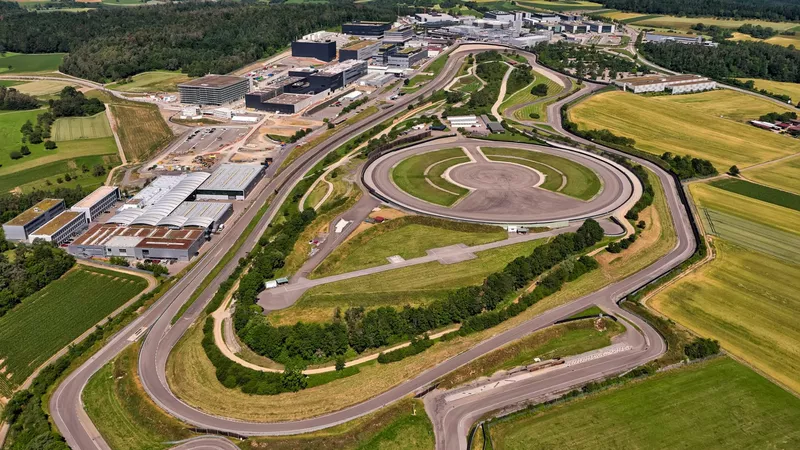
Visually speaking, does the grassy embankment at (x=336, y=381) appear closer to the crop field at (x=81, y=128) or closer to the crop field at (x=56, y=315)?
the crop field at (x=56, y=315)

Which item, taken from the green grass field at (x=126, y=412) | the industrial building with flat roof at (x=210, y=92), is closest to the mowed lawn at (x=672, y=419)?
the green grass field at (x=126, y=412)

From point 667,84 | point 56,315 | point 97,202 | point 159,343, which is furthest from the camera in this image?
point 667,84

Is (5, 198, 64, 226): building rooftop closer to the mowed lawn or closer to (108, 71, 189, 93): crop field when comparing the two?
the mowed lawn

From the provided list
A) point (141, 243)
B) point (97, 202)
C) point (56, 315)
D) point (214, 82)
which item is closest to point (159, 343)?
point (56, 315)

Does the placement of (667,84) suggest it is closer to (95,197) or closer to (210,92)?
(210,92)

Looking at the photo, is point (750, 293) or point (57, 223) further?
point (57, 223)

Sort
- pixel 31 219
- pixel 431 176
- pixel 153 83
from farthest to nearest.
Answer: pixel 153 83 < pixel 431 176 < pixel 31 219

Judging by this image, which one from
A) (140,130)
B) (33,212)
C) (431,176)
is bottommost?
(33,212)
